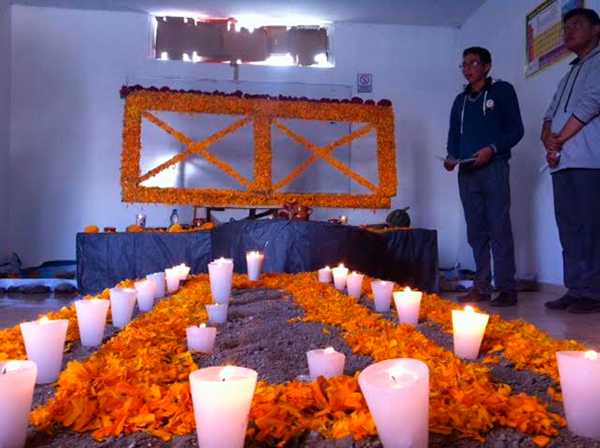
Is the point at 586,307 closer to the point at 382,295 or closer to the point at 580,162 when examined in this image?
the point at 580,162

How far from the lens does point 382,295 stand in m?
2.37

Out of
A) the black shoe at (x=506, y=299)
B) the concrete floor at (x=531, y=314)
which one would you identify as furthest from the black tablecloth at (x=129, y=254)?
the black shoe at (x=506, y=299)

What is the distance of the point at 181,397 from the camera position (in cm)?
108

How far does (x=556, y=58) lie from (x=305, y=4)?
10.7ft

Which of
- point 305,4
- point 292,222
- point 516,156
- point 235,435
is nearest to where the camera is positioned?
point 235,435

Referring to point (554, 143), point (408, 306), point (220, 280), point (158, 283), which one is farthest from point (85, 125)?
point (408, 306)

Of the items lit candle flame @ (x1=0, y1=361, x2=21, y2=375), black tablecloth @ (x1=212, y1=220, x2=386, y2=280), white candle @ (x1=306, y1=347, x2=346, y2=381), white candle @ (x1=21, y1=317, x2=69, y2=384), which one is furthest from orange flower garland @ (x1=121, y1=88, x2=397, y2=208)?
lit candle flame @ (x1=0, y1=361, x2=21, y2=375)

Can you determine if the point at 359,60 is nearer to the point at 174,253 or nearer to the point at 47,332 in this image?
the point at 174,253

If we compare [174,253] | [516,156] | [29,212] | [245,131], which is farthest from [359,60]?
[29,212]

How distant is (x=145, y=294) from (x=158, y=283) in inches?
12.2

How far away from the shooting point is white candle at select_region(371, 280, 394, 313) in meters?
2.37

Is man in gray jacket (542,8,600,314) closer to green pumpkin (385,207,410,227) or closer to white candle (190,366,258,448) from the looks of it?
green pumpkin (385,207,410,227)

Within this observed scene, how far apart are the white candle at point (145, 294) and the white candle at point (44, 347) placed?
99 cm

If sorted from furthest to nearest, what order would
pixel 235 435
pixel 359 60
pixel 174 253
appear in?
pixel 359 60 → pixel 174 253 → pixel 235 435
